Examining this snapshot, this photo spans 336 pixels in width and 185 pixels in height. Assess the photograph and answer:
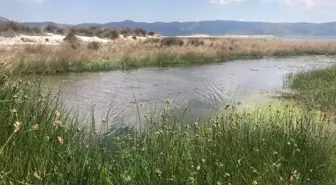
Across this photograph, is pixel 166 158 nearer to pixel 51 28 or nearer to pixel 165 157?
pixel 165 157

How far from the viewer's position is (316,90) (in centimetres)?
1532

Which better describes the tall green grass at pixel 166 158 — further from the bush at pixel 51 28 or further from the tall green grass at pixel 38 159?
the bush at pixel 51 28

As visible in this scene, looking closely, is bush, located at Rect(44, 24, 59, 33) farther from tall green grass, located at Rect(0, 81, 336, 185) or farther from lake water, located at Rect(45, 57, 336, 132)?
tall green grass, located at Rect(0, 81, 336, 185)

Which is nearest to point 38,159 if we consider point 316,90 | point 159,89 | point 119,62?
point 316,90

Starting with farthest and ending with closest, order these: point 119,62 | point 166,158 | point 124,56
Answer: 1. point 124,56
2. point 119,62
3. point 166,158

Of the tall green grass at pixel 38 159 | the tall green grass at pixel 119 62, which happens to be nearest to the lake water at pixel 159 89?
the tall green grass at pixel 119 62

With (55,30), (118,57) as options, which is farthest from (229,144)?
(55,30)

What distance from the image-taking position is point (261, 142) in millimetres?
5695

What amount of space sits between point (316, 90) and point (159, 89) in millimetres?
7325

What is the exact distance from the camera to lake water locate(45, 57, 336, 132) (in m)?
13.6

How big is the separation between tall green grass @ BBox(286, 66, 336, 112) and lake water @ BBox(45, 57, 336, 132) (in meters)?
1.28

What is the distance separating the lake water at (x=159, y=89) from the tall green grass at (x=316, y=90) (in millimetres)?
1277

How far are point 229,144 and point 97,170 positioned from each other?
2.02 meters

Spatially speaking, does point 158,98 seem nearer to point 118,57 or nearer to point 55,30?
point 118,57
